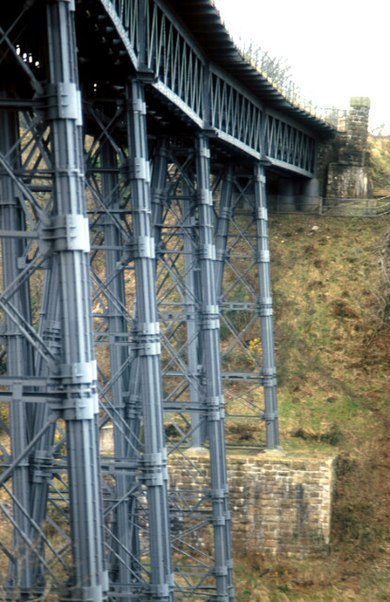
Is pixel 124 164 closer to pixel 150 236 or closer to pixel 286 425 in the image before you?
pixel 150 236

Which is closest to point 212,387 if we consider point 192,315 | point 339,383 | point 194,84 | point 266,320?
point 192,315

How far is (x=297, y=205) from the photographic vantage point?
37.8 metres

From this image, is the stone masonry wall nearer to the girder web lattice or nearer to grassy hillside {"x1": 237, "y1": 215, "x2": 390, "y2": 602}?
grassy hillside {"x1": 237, "y1": 215, "x2": 390, "y2": 602}

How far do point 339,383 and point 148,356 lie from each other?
15425mm

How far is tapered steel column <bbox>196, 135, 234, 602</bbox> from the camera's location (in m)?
20.3

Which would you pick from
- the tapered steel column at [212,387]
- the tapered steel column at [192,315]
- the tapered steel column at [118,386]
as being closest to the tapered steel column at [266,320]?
the tapered steel column at [192,315]

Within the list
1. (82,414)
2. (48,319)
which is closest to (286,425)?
(48,319)

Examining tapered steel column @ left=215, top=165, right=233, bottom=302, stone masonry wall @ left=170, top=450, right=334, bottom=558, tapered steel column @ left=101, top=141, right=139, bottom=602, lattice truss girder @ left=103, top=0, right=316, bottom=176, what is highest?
lattice truss girder @ left=103, top=0, right=316, bottom=176

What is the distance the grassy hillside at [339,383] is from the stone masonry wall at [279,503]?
1.40ft

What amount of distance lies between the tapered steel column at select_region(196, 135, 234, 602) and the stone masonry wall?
4476 mm

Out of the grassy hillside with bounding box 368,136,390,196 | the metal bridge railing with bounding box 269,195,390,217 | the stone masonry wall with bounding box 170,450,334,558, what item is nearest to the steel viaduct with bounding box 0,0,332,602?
the stone masonry wall with bounding box 170,450,334,558

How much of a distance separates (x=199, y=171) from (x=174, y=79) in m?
2.98

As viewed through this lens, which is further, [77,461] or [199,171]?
[199,171]

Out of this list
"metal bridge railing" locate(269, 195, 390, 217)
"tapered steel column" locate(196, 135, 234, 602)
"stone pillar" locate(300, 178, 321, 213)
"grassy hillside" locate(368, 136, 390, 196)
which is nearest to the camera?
"tapered steel column" locate(196, 135, 234, 602)
